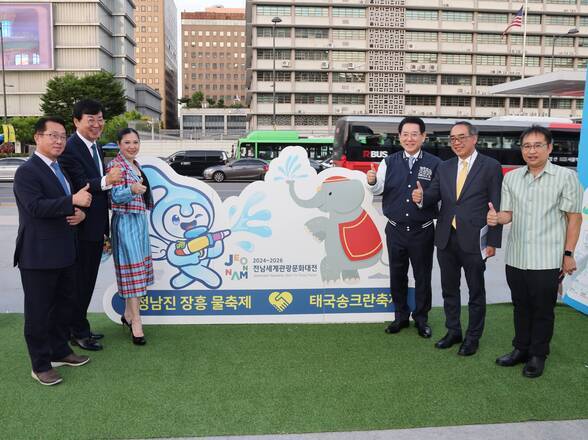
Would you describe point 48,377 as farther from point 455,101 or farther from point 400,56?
point 455,101

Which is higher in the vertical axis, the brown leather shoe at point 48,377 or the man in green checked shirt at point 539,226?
the man in green checked shirt at point 539,226

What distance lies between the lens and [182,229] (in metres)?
4.64

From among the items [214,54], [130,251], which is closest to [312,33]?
[130,251]

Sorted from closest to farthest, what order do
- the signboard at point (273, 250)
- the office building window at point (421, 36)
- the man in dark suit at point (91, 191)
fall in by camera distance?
the man in dark suit at point (91, 191)
the signboard at point (273, 250)
the office building window at point (421, 36)

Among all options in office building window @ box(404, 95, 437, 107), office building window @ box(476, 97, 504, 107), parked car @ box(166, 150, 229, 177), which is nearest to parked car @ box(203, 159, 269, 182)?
parked car @ box(166, 150, 229, 177)

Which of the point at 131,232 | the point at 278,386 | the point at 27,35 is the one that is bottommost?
the point at 278,386

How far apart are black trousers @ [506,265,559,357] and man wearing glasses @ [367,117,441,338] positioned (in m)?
0.72

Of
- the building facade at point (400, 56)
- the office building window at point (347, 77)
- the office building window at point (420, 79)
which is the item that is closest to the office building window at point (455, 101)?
the building facade at point (400, 56)

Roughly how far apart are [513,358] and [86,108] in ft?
11.8

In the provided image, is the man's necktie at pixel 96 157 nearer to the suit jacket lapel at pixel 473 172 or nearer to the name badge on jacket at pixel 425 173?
the name badge on jacket at pixel 425 173

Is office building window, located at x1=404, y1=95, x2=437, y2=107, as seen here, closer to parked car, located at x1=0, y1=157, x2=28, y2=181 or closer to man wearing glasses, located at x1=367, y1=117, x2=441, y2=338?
parked car, located at x1=0, y1=157, x2=28, y2=181

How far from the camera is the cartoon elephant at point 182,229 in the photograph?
4.61m

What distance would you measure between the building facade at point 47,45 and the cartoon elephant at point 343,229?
65.3 m

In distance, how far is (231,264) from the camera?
4727mm
